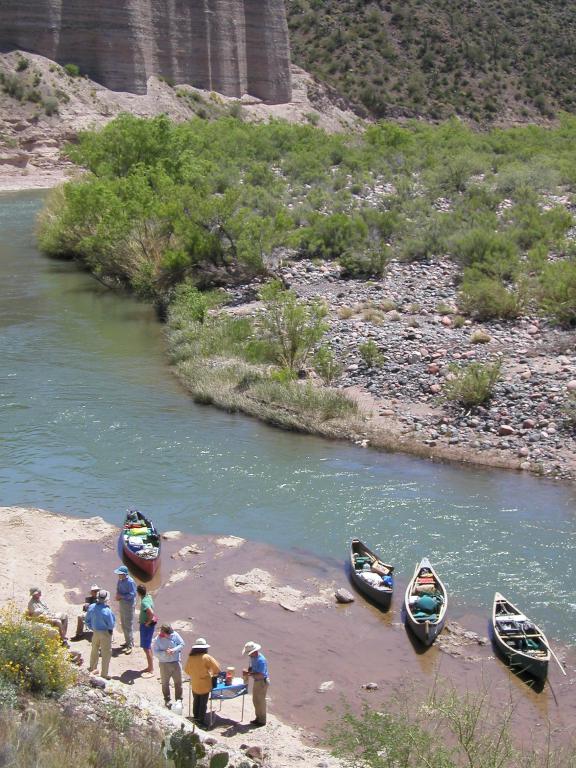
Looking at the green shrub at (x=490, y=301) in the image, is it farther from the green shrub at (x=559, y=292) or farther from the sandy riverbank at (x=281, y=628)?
the sandy riverbank at (x=281, y=628)

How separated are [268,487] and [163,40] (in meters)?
60.1

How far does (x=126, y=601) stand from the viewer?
12.9 metres

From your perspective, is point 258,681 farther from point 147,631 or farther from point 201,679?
point 147,631

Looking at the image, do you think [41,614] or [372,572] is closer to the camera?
[41,614]

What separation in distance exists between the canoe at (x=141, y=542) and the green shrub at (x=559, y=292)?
13125mm

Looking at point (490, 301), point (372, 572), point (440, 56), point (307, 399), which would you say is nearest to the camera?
point (372, 572)

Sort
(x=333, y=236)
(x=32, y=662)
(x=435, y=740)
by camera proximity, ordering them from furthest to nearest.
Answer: (x=333, y=236)
(x=32, y=662)
(x=435, y=740)

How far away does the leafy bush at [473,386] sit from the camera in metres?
20.9

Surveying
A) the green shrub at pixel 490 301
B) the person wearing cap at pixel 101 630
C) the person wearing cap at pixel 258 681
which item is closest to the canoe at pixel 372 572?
the person wearing cap at pixel 258 681

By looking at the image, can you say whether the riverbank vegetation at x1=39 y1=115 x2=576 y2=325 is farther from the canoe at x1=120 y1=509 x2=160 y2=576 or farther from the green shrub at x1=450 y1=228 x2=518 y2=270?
the canoe at x1=120 y1=509 x2=160 y2=576

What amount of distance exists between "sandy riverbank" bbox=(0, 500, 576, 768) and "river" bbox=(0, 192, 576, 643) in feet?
2.36

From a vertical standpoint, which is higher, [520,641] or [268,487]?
[268,487]

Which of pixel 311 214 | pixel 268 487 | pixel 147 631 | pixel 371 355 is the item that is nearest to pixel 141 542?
pixel 147 631

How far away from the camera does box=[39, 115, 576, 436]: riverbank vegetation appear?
79.4 ft
